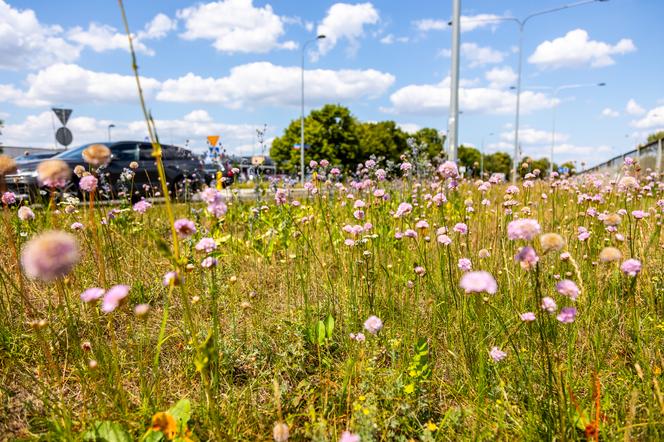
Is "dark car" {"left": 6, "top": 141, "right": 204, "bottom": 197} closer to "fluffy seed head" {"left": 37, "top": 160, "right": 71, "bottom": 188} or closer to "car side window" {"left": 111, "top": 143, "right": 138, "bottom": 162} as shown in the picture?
"car side window" {"left": 111, "top": 143, "right": 138, "bottom": 162}

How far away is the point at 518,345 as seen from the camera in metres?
2.03

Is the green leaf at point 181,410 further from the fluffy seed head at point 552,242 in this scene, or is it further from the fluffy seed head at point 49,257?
the fluffy seed head at point 552,242

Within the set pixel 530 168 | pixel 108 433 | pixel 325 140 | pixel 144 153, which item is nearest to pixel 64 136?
pixel 144 153

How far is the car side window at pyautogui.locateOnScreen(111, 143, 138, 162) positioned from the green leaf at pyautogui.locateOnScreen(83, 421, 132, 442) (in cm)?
898

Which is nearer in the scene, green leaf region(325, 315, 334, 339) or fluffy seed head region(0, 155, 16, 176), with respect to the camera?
fluffy seed head region(0, 155, 16, 176)

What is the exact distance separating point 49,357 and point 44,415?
0.22 metres

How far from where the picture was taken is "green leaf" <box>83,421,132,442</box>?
1.35 metres

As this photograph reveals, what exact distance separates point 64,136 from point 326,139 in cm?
3307

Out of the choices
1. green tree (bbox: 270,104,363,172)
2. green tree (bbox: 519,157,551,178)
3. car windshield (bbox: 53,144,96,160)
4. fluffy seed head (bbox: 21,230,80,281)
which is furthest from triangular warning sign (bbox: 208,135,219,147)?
green tree (bbox: 270,104,363,172)

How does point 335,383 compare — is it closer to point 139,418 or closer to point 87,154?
point 139,418

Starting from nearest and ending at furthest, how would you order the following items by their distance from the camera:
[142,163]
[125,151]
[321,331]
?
[321,331] → [125,151] → [142,163]

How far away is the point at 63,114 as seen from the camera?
11.2 metres

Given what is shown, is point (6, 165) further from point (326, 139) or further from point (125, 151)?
point (326, 139)

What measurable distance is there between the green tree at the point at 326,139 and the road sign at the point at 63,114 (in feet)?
103
